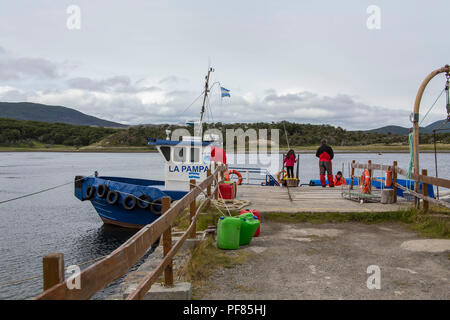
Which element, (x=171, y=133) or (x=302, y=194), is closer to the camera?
(x=302, y=194)

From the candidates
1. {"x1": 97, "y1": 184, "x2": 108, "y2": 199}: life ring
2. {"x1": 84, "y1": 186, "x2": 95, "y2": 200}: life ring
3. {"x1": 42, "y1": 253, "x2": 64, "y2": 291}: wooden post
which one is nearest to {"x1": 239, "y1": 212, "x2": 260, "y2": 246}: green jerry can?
{"x1": 42, "y1": 253, "x2": 64, "y2": 291}: wooden post

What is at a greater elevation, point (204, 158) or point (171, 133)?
point (171, 133)

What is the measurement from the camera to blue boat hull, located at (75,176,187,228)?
51.4 ft

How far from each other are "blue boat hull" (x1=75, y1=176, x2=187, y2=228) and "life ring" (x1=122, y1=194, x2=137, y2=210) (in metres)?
0.10

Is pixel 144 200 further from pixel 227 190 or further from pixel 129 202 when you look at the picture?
pixel 227 190

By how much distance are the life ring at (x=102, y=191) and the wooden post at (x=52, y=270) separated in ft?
47.4

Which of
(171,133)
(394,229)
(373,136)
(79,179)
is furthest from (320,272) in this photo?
(373,136)

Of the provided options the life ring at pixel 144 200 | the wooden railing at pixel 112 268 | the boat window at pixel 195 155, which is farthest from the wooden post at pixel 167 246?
the boat window at pixel 195 155

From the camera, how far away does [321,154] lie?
1617 cm
